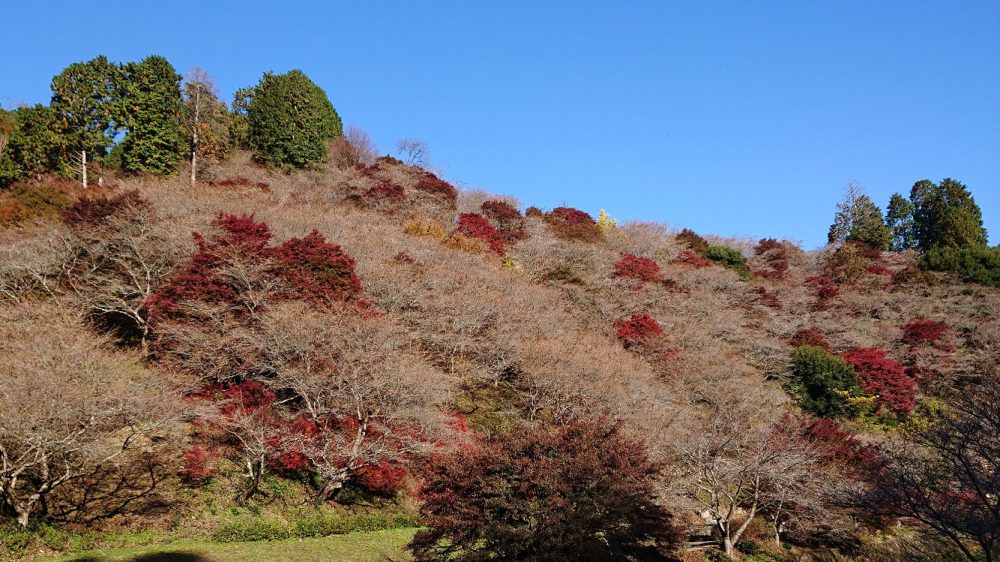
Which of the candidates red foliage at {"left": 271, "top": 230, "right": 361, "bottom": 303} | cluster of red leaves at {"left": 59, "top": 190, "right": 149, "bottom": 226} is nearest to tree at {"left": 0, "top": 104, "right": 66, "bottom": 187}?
cluster of red leaves at {"left": 59, "top": 190, "right": 149, "bottom": 226}

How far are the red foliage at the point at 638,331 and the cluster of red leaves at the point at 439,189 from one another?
18.1 m

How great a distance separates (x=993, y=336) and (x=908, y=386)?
A: 10697 millimetres

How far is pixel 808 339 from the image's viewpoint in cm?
3444

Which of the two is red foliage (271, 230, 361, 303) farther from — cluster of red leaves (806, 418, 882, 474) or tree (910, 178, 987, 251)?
tree (910, 178, 987, 251)

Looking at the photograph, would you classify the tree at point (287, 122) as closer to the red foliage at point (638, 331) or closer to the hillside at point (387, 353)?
the hillside at point (387, 353)

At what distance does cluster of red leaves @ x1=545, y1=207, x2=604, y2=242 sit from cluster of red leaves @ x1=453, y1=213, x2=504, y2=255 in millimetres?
6859

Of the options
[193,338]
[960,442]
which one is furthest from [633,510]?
[193,338]

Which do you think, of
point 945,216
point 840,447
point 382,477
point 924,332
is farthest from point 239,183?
point 945,216

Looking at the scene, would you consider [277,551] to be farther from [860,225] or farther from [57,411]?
[860,225]

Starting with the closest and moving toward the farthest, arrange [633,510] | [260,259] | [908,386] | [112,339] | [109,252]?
[633,510] < [112,339] < [260,259] < [109,252] < [908,386]

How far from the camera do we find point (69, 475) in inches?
451

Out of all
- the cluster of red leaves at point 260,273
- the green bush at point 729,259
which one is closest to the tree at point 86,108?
the cluster of red leaves at point 260,273

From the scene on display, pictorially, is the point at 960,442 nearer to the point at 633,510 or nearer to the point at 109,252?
the point at 633,510

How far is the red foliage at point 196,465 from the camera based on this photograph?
14367 millimetres
